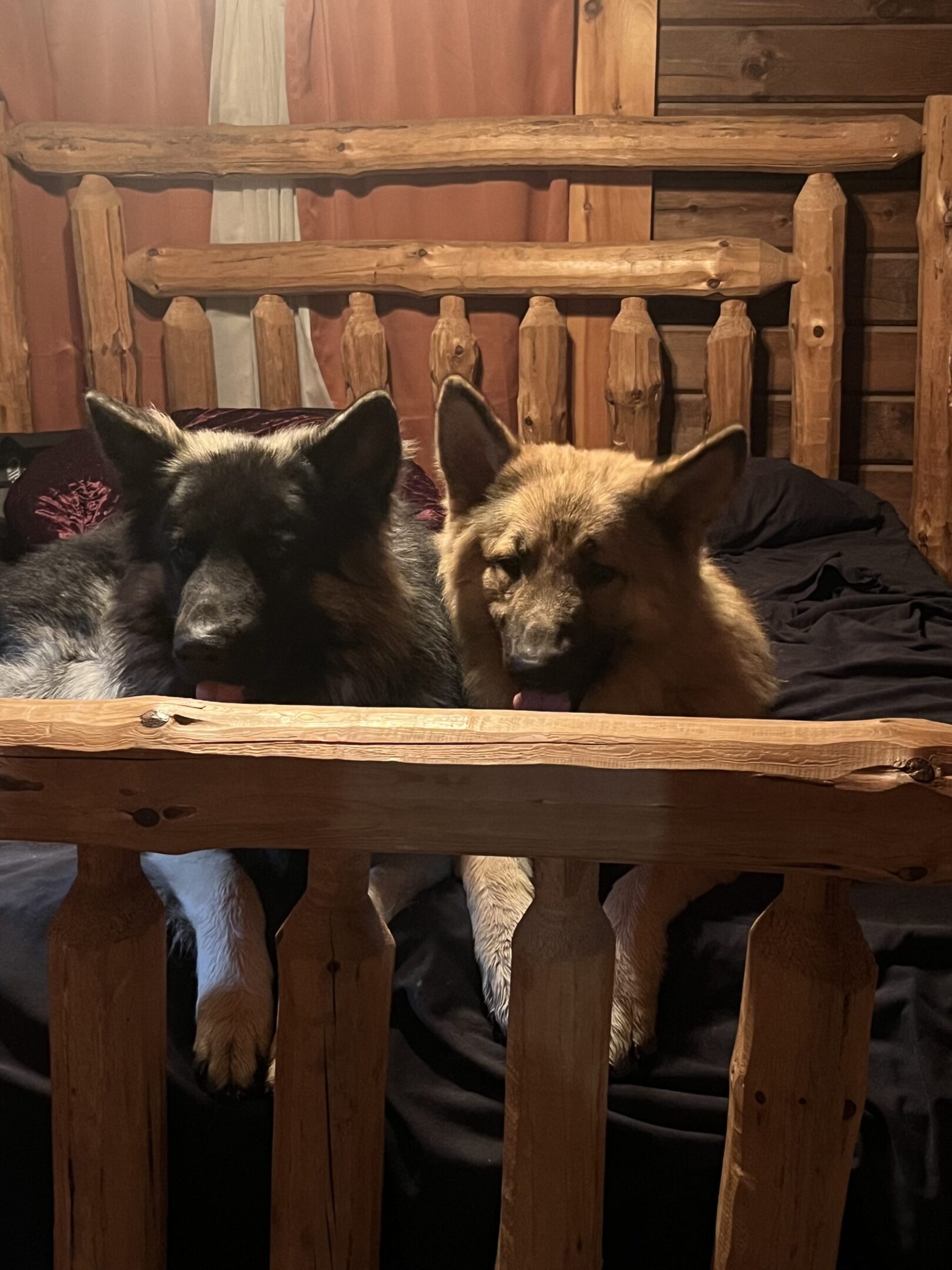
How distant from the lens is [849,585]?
265 centimetres

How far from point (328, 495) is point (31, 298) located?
2581 millimetres

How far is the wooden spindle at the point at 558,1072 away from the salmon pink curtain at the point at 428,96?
277cm

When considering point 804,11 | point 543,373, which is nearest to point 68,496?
point 543,373

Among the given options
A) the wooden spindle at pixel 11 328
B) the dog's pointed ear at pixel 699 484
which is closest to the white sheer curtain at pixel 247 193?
the wooden spindle at pixel 11 328

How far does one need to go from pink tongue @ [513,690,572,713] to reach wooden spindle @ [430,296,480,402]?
2.17m

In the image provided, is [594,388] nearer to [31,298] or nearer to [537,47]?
[537,47]

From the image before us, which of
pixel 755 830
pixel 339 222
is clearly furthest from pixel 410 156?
pixel 755 830

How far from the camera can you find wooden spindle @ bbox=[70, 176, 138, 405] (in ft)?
11.0

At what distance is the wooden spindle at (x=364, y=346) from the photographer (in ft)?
11.1

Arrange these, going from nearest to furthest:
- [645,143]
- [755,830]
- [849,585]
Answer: [755,830] → [849,585] → [645,143]

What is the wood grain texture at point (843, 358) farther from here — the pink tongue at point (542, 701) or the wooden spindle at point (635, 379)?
the pink tongue at point (542, 701)

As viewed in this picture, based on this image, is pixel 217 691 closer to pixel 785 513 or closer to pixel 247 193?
pixel 785 513

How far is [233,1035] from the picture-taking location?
1027 mm

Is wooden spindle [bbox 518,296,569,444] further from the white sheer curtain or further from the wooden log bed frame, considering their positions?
the wooden log bed frame
